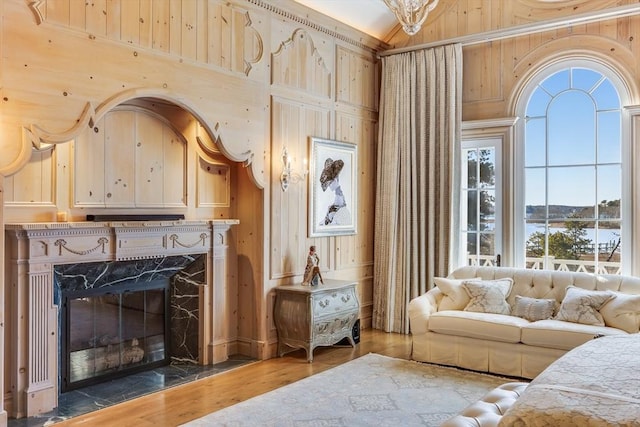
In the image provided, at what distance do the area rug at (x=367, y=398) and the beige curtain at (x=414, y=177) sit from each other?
159 centimetres

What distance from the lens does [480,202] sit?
249 inches

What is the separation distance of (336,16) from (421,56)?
1117 millimetres

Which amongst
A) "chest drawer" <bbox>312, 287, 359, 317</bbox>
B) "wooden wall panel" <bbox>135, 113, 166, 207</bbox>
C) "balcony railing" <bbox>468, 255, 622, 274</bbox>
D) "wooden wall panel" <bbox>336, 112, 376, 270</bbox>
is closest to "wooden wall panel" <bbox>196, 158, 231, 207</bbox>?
"wooden wall panel" <bbox>135, 113, 166, 207</bbox>

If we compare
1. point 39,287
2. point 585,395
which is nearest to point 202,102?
point 39,287

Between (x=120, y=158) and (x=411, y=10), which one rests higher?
(x=411, y=10)

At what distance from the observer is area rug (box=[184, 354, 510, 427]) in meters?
3.68

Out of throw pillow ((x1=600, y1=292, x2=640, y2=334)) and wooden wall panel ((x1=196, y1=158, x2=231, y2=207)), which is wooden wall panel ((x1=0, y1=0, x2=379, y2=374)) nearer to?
wooden wall panel ((x1=196, y1=158, x2=231, y2=207))

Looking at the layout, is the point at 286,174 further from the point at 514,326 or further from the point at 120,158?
the point at 514,326

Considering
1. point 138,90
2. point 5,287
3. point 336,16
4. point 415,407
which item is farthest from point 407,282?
point 5,287

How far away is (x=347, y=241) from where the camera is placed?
645 centimetres

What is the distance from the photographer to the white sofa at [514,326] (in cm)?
449

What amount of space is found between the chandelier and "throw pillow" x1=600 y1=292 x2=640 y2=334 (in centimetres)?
296

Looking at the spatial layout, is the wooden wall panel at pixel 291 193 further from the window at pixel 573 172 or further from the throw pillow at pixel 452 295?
the window at pixel 573 172

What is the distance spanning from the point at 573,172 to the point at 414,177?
1708 mm
